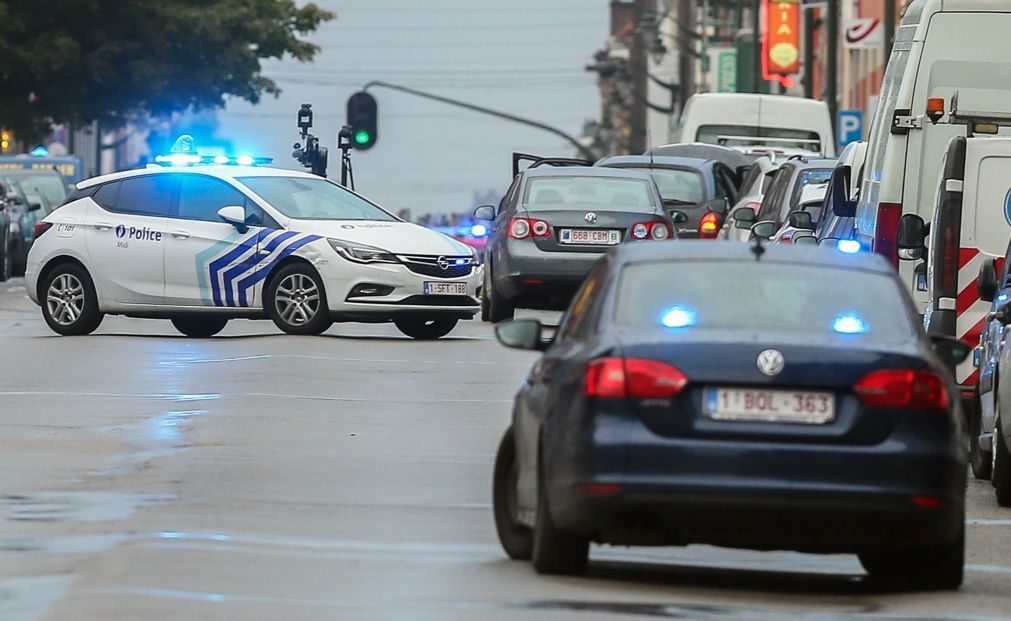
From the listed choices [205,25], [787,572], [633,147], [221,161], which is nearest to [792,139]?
[221,161]

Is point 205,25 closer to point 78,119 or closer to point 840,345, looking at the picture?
point 78,119

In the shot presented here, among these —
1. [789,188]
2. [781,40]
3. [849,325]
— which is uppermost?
[781,40]

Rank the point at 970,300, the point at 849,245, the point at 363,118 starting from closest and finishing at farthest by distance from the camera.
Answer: the point at 970,300, the point at 849,245, the point at 363,118

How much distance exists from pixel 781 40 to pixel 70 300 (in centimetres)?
5262

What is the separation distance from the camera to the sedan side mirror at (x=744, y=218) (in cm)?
2547

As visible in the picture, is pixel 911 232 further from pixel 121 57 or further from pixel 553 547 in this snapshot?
pixel 121 57

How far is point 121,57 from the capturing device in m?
65.6

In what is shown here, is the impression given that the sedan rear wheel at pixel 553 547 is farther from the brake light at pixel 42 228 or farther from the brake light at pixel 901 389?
the brake light at pixel 42 228

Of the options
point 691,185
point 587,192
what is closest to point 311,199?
point 587,192

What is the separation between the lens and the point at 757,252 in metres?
9.98

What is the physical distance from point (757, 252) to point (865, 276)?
39 cm

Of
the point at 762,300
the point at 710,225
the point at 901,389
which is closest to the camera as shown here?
the point at 901,389

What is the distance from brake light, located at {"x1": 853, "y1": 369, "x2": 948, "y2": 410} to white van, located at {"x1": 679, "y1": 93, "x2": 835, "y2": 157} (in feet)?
105

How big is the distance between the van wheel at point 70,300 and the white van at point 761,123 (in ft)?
59.3
